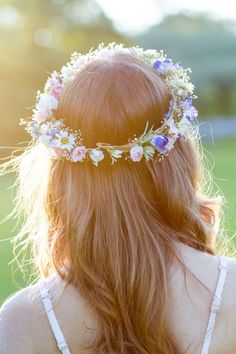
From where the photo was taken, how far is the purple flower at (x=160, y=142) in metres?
2.23

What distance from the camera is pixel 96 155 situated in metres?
2.21

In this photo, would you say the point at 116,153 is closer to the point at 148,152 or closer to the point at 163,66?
the point at 148,152

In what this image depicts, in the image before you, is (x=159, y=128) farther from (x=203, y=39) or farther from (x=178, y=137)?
(x=203, y=39)

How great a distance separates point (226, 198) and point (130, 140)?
36.0 ft

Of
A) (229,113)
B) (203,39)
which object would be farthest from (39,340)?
(203,39)

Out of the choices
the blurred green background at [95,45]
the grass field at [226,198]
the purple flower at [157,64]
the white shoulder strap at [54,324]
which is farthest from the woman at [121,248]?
the blurred green background at [95,45]

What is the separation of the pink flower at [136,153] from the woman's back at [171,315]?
268mm

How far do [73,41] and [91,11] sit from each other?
1333mm

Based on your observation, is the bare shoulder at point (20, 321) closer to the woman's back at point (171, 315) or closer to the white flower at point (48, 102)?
the woman's back at point (171, 315)

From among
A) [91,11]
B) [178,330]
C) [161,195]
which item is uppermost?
[91,11]

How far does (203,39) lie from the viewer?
118 feet

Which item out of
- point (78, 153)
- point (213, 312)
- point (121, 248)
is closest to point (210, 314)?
point (213, 312)

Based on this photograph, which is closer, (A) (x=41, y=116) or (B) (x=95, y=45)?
(A) (x=41, y=116)

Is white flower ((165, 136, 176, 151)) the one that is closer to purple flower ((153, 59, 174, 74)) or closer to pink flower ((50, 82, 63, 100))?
purple flower ((153, 59, 174, 74))
